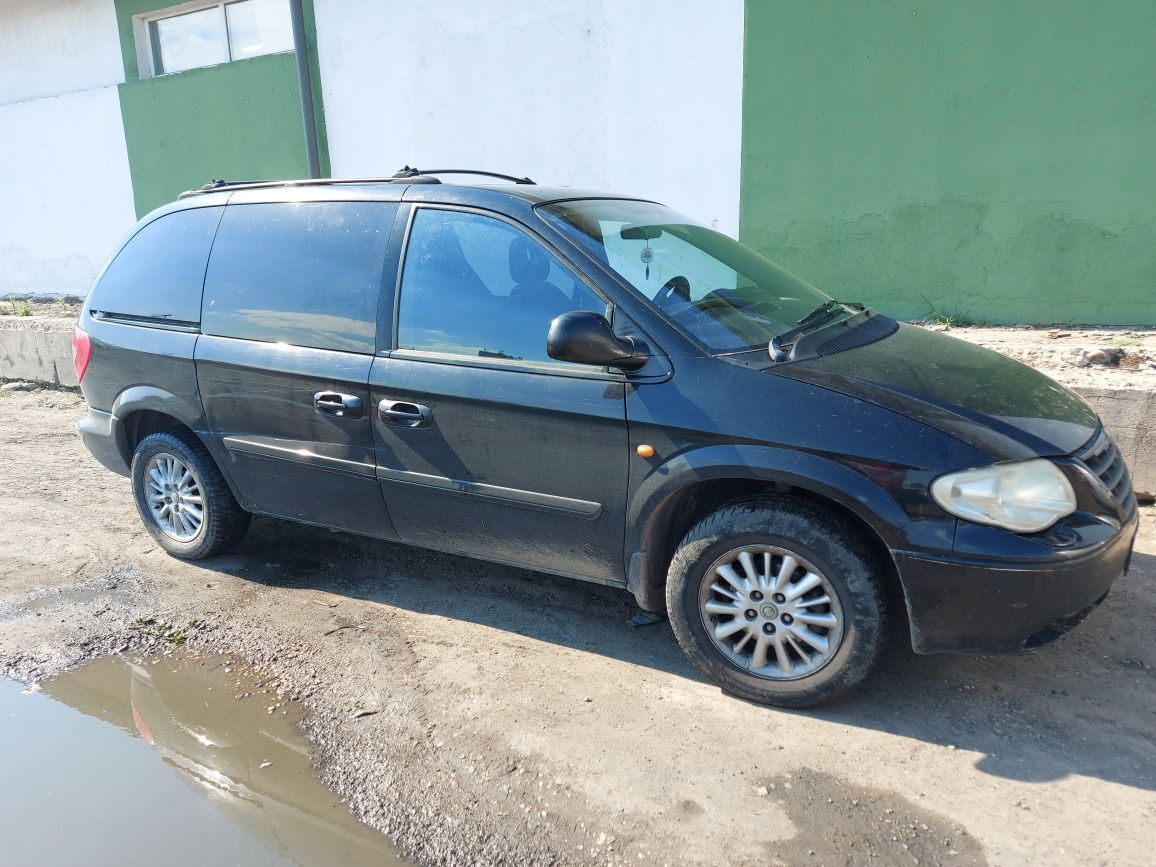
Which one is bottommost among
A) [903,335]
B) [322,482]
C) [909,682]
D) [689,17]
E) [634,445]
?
[909,682]

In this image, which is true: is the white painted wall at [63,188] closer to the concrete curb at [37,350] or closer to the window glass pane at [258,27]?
the window glass pane at [258,27]

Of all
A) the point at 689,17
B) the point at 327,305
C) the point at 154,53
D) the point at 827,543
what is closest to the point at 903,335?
the point at 827,543

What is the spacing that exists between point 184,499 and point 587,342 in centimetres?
267

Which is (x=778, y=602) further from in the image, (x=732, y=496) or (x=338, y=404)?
(x=338, y=404)

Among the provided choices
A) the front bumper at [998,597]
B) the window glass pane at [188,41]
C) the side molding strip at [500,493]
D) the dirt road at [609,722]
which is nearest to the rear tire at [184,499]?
the dirt road at [609,722]

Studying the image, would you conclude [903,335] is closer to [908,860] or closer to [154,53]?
[908,860]

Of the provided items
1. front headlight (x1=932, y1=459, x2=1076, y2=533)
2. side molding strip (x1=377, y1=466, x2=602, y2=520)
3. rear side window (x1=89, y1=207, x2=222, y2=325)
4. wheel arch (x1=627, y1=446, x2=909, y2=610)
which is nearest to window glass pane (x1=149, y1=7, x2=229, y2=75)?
rear side window (x1=89, y1=207, x2=222, y2=325)

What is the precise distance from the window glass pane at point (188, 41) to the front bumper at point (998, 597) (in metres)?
10.9

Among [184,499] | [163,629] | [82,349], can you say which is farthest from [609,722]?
[82,349]

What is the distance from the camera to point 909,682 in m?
3.29

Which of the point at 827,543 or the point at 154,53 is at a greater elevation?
the point at 154,53

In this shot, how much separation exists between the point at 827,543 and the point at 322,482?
89.6 inches

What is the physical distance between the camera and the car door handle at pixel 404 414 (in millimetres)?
3611

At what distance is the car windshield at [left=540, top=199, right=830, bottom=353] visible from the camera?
132 inches
